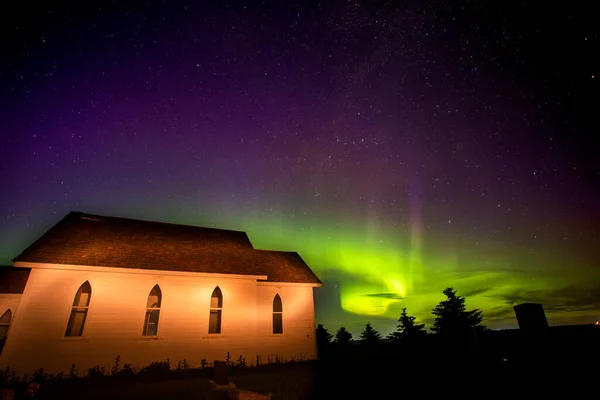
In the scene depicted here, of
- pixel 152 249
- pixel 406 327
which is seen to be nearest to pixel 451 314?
pixel 406 327

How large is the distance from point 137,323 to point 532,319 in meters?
16.5

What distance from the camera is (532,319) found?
9.19 m

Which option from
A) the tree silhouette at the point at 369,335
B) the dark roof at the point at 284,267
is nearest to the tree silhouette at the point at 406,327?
the tree silhouette at the point at 369,335

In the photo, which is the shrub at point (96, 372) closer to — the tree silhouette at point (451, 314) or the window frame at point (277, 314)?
the window frame at point (277, 314)

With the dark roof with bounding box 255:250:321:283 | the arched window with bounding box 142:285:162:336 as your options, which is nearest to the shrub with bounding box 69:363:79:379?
the arched window with bounding box 142:285:162:336

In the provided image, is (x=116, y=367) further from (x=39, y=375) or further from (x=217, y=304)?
(x=217, y=304)

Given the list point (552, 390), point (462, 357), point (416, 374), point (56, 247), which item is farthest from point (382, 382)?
point (56, 247)

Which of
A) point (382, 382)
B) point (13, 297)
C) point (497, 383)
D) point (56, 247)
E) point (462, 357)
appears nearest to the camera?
point (497, 383)

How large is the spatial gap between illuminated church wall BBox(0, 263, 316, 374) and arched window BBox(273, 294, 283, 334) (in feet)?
1.46

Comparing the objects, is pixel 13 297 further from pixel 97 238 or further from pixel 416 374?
pixel 416 374

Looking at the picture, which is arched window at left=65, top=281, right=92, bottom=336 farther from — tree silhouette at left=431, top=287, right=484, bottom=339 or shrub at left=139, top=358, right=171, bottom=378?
tree silhouette at left=431, top=287, right=484, bottom=339

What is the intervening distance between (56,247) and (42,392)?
6.91 metres

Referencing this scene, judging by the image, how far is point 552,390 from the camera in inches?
261

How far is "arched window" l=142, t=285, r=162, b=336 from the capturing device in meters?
14.7
